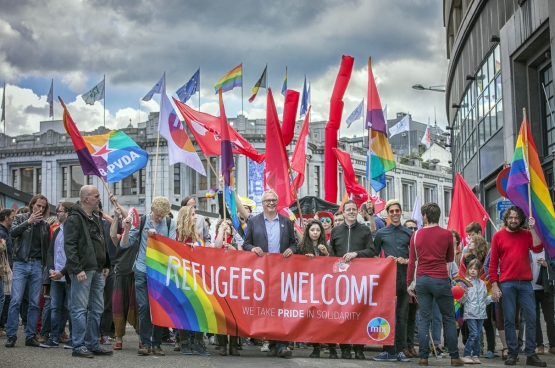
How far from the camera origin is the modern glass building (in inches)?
727

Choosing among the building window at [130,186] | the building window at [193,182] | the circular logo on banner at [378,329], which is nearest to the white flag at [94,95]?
the building window at [193,182]

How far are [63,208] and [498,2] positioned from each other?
14.9 m

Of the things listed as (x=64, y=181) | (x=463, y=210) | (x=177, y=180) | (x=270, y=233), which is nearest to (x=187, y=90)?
(x=463, y=210)

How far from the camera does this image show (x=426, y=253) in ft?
32.2

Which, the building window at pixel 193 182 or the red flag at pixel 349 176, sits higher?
the building window at pixel 193 182

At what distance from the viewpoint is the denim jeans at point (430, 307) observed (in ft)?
32.1

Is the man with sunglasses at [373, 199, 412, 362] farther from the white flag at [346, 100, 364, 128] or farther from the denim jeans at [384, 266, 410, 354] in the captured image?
the white flag at [346, 100, 364, 128]

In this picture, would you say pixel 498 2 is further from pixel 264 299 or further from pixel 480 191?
pixel 264 299

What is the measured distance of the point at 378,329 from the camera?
1048cm

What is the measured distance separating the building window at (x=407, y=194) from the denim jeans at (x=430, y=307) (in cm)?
6948

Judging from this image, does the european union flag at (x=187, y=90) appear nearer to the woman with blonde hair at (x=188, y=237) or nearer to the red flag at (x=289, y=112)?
the red flag at (x=289, y=112)

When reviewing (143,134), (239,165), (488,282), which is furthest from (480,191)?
(143,134)

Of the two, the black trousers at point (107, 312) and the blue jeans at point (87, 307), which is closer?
the blue jeans at point (87, 307)

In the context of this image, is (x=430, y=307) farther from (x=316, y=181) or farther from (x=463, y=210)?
(x=316, y=181)
